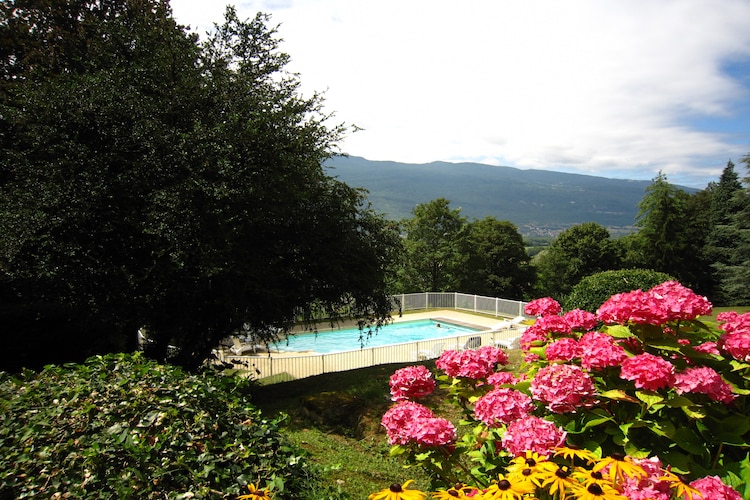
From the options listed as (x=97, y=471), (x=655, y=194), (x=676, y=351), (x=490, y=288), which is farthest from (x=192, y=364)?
(x=655, y=194)

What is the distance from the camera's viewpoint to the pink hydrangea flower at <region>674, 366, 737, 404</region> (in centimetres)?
216

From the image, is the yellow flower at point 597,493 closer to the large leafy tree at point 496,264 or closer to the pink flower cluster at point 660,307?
the pink flower cluster at point 660,307

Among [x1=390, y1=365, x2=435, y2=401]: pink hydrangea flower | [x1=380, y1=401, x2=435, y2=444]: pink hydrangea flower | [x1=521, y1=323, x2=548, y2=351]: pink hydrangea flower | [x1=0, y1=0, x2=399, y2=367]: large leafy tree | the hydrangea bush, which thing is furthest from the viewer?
[x1=0, y1=0, x2=399, y2=367]: large leafy tree

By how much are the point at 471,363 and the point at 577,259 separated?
39263mm

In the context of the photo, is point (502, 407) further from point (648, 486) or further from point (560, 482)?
point (648, 486)

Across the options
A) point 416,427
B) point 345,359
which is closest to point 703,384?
point 416,427

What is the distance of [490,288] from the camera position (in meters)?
37.2

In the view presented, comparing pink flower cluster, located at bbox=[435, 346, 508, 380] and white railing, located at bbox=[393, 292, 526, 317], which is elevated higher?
pink flower cluster, located at bbox=[435, 346, 508, 380]

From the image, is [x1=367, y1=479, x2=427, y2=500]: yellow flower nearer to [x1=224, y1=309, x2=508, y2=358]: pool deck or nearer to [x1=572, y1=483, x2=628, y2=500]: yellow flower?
[x1=572, y1=483, x2=628, y2=500]: yellow flower

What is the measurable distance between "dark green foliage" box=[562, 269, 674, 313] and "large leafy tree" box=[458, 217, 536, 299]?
83.9 ft

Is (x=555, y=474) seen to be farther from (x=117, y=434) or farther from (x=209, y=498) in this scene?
(x=117, y=434)

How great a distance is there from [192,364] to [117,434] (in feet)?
24.1

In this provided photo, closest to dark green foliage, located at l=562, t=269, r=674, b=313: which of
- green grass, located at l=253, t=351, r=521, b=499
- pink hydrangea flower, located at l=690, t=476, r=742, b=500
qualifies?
green grass, located at l=253, t=351, r=521, b=499

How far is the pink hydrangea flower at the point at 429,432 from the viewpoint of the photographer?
8.25 ft
